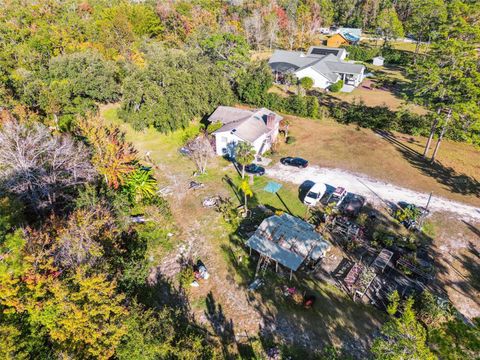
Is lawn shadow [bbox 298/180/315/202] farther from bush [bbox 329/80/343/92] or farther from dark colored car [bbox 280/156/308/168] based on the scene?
bush [bbox 329/80/343/92]

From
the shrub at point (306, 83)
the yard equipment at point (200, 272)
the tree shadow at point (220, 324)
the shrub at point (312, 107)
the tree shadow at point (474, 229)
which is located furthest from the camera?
the shrub at point (306, 83)

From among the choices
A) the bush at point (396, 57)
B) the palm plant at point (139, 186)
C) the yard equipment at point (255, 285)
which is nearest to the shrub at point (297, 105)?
the palm plant at point (139, 186)

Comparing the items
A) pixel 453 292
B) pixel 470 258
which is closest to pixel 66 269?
pixel 453 292

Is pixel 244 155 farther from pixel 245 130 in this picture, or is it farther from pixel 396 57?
pixel 396 57

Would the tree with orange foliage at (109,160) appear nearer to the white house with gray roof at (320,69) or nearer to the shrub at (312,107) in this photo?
the shrub at (312,107)

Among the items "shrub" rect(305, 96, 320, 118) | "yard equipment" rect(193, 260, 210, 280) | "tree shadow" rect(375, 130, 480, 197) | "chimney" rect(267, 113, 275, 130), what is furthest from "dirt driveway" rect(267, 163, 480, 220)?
"shrub" rect(305, 96, 320, 118)
